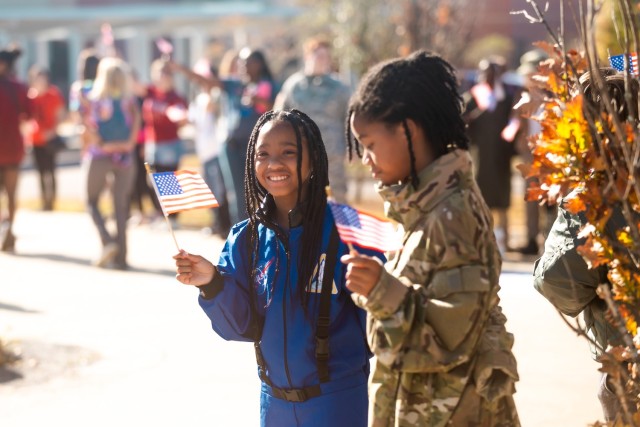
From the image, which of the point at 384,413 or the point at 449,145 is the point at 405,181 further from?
the point at 384,413

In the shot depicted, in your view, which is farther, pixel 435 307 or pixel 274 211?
pixel 274 211

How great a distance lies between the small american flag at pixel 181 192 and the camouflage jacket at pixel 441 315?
1.12 meters

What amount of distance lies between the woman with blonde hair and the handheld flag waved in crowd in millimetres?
6644

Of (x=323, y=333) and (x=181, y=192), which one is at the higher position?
(x=181, y=192)

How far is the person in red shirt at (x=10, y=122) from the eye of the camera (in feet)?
40.7

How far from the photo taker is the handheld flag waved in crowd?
13.5 ft

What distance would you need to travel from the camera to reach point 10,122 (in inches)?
492

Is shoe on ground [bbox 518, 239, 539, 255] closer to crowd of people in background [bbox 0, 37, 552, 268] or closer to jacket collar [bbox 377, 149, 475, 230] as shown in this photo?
crowd of people in background [bbox 0, 37, 552, 268]

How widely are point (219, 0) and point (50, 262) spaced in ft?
148

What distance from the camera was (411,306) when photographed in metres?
3.00

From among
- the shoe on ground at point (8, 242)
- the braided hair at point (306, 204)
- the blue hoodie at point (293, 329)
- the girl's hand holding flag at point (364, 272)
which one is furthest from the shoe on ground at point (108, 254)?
the girl's hand holding flag at point (364, 272)

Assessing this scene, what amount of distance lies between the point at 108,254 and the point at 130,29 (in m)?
33.8

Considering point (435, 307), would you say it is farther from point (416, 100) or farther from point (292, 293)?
point (292, 293)

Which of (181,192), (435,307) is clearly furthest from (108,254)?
(435,307)
